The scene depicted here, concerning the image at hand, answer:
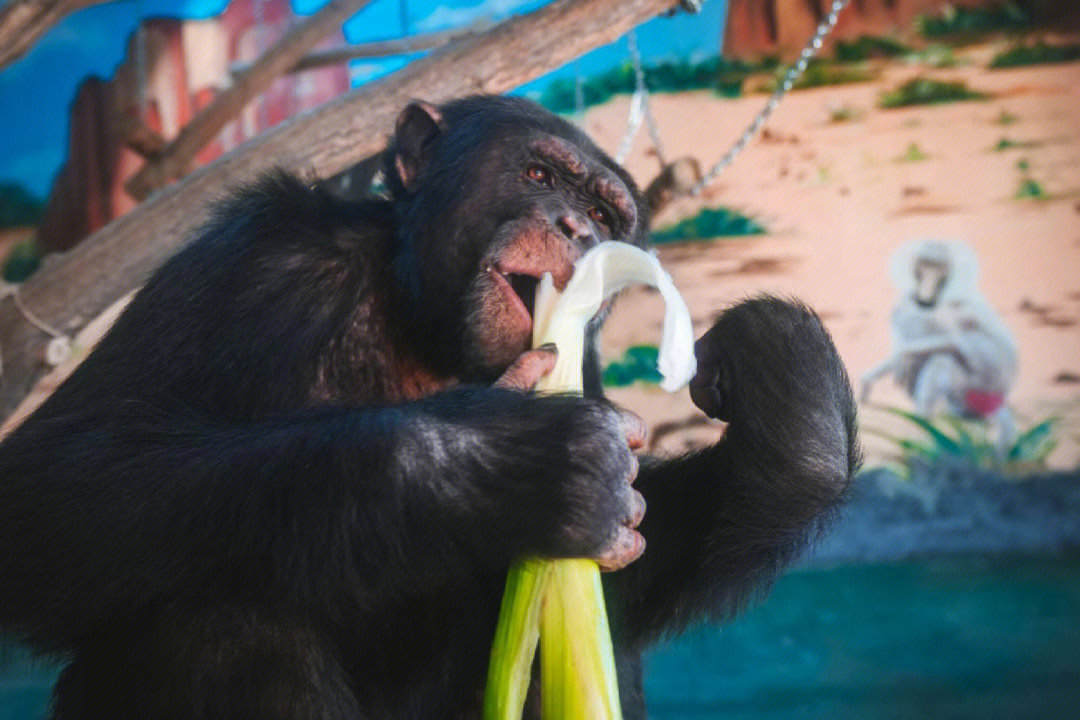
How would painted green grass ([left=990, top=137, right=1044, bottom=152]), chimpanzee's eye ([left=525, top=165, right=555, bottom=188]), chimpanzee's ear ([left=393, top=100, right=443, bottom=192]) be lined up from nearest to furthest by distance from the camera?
chimpanzee's eye ([left=525, top=165, right=555, bottom=188]) → chimpanzee's ear ([left=393, top=100, right=443, bottom=192]) → painted green grass ([left=990, top=137, right=1044, bottom=152])

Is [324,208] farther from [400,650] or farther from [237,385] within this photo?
[400,650]

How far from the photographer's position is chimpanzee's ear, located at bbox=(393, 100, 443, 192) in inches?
115

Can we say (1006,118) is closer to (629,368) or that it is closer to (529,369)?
(629,368)

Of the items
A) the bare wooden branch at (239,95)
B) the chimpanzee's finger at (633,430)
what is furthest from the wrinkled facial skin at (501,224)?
the bare wooden branch at (239,95)

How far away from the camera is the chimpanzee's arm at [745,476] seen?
8.11 feet

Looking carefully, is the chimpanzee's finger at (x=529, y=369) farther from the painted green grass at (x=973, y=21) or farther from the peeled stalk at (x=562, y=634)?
the painted green grass at (x=973, y=21)

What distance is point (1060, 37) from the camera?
5.76 meters

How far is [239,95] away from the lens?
4.88 m

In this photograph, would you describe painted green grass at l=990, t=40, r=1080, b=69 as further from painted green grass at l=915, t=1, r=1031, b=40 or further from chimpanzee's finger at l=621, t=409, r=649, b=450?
chimpanzee's finger at l=621, t=409, r=649, b=450

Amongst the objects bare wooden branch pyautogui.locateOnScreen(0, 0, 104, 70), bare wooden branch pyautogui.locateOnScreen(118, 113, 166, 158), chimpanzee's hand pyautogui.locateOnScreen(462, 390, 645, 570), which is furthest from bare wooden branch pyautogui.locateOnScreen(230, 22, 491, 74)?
chimpanzee's hand pyautogui.locateOnScreen(462, 390, 645, 570)

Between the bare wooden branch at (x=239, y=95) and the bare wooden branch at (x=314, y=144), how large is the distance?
827 millimetres

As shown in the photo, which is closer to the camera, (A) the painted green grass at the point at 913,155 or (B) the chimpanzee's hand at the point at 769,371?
(B) the chimpanzee's hand at the point at 769,371

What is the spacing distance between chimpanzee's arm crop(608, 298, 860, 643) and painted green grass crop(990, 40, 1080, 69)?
3.88 metres

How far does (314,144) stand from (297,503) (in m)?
2.36
